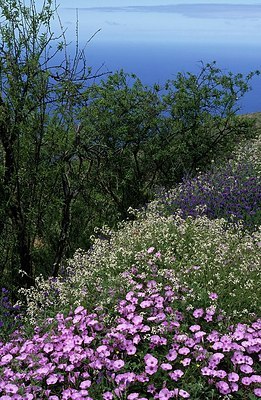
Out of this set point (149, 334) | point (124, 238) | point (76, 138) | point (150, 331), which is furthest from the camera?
point (76, 138)

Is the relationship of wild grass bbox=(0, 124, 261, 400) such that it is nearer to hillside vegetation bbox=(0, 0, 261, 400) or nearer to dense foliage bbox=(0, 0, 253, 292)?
hillside vegetation bbox=(0, 0, 261, 400)

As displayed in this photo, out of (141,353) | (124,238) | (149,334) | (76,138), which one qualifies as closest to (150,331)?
(149,334)

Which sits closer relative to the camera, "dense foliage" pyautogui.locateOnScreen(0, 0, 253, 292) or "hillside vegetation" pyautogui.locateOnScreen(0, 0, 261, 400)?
"hillside vegetation" pyautogui.locateOnScreen(0, 0, 261, 400)

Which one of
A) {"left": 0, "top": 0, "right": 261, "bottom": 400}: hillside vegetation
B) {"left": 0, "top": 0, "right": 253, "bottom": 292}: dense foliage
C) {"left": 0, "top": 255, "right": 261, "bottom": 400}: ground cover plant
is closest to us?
{"left": 0, "top": 255, "right": 261, "bottom": 400}: ground cover plant

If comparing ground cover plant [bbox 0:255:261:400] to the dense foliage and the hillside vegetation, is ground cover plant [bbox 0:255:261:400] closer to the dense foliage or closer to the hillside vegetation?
the hillside vegetation

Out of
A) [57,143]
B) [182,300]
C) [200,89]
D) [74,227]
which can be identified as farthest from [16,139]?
[200,89]

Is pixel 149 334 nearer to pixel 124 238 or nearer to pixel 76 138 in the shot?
pixel 124 238

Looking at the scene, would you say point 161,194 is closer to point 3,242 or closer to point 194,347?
point 3,242

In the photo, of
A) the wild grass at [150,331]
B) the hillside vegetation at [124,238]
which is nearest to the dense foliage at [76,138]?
the hillside vegetation at [124,238]

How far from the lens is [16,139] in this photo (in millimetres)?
6434

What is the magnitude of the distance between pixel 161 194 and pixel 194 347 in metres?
5.12

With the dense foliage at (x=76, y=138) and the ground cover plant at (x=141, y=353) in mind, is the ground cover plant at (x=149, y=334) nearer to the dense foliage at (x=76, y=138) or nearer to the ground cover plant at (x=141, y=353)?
the ground cover plant at (x=141, y=353)

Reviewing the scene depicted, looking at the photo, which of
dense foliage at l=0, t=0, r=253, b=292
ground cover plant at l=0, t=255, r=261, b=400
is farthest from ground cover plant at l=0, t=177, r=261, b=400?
dense foliage at l=0, t=0, r=253, b=292

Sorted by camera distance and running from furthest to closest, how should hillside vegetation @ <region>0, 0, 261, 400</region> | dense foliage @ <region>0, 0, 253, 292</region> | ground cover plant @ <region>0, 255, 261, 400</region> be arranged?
dense foliage @ <region>0, 0, 253, 292</region> < hillside vegetation @ <region>0, 0, 261, 400</region> < ground cover plant @ <region>0, 255, 261, 400</region>
